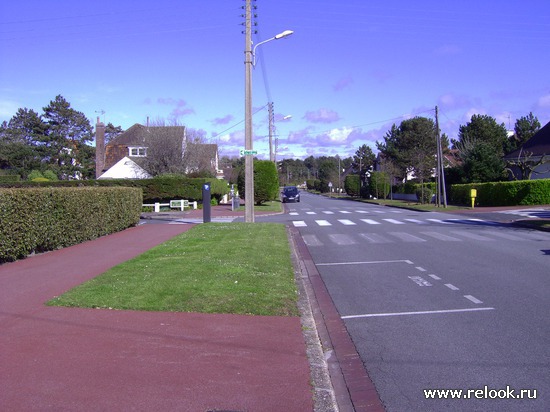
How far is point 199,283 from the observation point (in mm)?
8938

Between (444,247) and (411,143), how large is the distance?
6351cm

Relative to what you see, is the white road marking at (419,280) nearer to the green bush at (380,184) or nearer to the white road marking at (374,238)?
the white road marking at (374,238)

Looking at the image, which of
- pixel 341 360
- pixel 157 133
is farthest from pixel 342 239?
pixel 157 133

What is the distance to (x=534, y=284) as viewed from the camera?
9.91 m

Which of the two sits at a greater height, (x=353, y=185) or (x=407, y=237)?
(x=353, y=185)

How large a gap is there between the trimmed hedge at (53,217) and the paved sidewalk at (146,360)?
11.7 ft

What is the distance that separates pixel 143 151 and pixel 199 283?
48.4m

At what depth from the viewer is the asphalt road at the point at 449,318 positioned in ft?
16.7

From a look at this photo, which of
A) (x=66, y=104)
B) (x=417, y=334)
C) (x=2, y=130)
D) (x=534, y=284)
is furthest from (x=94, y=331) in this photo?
(x=2, y=130)

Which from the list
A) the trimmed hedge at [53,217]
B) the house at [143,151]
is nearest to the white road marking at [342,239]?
the trimmed hedge at [53,217]

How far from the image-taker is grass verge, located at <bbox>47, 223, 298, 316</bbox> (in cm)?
764

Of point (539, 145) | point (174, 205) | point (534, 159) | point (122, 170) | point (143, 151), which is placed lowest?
point (174, 205)

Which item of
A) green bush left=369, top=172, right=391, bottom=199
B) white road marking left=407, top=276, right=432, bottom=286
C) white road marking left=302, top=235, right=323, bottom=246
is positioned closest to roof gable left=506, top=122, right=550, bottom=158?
green bush left=369, top=172, right=391, bottom=199

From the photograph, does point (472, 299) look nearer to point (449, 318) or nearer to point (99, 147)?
point (449, 318)
